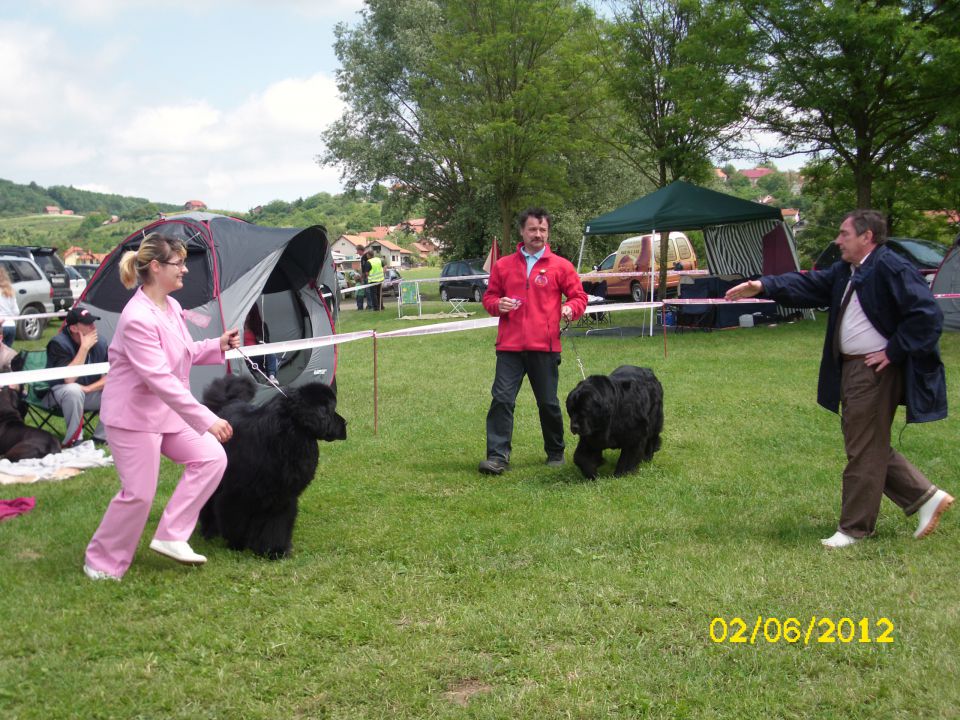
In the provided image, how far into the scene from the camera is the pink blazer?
12.6 ft

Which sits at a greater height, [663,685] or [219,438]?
[219,438]

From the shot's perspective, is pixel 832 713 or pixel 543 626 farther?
pixel 543 626

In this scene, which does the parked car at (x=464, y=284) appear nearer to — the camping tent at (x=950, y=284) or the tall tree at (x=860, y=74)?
the tall tree at (x=860, y=74)

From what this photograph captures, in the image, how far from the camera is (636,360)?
39.0ft

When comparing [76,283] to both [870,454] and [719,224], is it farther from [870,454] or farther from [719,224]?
[870,454]

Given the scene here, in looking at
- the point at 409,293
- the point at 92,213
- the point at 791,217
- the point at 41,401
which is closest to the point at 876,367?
the point at 41,401

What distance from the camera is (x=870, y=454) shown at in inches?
169

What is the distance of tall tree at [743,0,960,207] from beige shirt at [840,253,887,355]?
10811 mm

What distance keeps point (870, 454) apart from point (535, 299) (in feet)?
8.87

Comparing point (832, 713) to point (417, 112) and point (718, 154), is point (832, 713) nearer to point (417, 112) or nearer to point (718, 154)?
point (718, 154)

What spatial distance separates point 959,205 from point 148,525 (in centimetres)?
1831

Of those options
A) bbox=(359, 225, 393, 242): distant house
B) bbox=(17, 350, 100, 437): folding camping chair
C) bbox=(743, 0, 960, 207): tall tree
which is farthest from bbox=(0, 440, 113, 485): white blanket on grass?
bbox=(359, 225, 393, 242): distant house

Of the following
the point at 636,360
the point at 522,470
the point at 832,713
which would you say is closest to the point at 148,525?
the point at 522,470

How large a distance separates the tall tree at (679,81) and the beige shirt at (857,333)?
12568 millimetres
